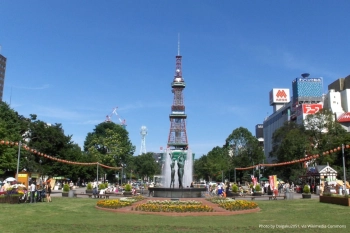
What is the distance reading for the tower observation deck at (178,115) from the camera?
115812 mm

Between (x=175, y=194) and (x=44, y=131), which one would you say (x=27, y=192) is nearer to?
(x=175, y=194)

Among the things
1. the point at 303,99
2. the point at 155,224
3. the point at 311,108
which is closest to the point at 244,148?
the point at 311,108

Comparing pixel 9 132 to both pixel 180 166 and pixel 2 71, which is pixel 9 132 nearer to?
pixel 180 166

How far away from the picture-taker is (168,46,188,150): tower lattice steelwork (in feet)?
380

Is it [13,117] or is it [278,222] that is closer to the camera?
[278,222]

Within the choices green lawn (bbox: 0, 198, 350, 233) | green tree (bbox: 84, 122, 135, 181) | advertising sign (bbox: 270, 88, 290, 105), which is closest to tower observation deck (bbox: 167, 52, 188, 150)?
green tree (bbox: 84, 122, 135, 181)

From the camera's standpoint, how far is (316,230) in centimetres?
1382

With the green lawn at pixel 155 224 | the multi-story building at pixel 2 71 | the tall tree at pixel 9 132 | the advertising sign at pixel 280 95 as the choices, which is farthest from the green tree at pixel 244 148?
the multi-story building at pixel 2 71

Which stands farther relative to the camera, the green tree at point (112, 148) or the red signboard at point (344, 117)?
the red signboard at point (344, 117)

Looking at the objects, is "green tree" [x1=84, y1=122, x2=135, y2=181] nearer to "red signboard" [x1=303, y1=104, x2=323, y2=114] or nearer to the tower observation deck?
the tower observation deck

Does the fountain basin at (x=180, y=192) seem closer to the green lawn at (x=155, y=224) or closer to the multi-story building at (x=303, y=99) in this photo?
the green lawn at (x=155, y=224)

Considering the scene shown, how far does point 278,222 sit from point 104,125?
8029cm

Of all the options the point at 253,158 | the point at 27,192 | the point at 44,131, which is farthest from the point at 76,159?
the point at 253,158

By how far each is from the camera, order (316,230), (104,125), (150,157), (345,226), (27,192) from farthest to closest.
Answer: (150,157) < (104,125) < (27,192) < (345,226) < (316,230)
